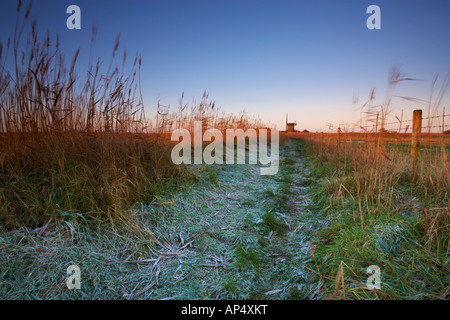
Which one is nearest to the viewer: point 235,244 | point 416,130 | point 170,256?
point 170,256

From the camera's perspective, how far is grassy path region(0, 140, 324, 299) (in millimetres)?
1597

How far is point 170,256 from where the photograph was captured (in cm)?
200

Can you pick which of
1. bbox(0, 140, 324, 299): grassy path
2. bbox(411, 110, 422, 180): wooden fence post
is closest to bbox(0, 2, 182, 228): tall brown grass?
bbox(0, 140, 324, 299): grassy path

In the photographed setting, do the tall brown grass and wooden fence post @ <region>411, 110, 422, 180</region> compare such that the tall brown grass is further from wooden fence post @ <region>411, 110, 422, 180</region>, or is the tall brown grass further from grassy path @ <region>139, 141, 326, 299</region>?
wooden fence post @ <region>411, 110, 422, 180</region>

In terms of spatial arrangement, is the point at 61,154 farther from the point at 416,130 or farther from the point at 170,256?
the point at 416,130

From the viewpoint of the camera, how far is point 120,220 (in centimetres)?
217

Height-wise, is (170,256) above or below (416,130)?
below

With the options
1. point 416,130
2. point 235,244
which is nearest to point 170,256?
point 235,244

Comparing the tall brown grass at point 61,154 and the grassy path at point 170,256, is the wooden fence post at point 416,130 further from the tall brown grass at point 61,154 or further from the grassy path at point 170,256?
the tall brown grass at point 61,154

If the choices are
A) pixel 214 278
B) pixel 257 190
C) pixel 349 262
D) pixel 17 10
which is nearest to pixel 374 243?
pixel 349 262

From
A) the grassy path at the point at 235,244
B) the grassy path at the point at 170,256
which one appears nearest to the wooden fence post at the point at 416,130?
the grassy path at the point at 235,244

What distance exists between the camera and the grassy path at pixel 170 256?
5.24 ft
